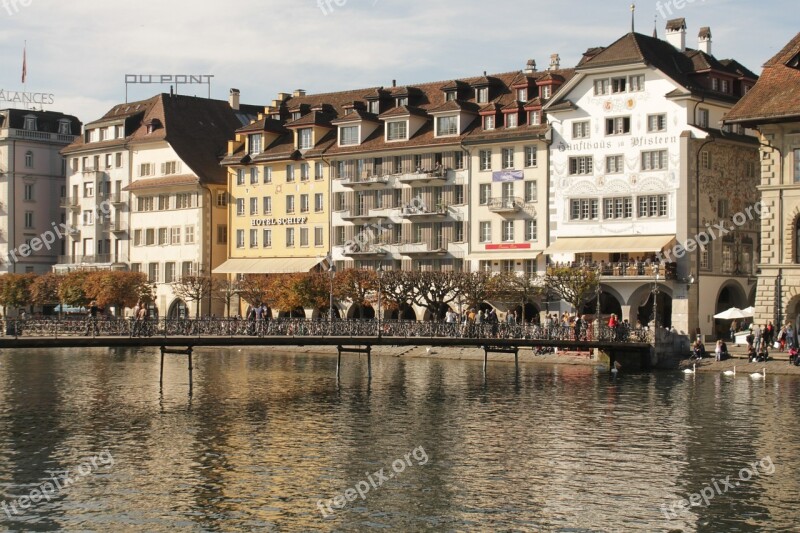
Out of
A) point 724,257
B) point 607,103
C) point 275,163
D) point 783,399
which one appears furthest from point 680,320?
point 275,163

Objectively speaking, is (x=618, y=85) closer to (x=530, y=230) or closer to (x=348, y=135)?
(x=530, y=230)

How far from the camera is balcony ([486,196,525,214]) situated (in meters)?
88.3

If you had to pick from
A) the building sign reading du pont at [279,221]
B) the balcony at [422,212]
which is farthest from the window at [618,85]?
the building sign reading du pont at [279,221]

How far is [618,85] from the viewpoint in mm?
83750

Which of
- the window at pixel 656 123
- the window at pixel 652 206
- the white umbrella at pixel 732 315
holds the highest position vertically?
the window at pixel 656 123

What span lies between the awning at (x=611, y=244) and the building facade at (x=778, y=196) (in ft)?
30.0

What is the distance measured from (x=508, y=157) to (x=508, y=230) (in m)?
4.72

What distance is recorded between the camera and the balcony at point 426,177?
92.4 m

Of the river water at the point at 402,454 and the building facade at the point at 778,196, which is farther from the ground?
the building facade at the point at 778,196

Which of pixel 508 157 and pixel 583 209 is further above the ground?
pixel 508 157

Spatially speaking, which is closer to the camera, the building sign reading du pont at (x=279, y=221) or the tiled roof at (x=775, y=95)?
the tiled roof at (x=775, y=95)

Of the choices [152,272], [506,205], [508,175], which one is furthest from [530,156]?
[152,272]

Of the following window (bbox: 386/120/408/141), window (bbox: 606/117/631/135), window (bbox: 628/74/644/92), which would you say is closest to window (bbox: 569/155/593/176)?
window (bbox: 606/117/631/135)

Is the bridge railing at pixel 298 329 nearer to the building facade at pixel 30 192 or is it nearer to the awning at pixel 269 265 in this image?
the awning at pixel 269 265
